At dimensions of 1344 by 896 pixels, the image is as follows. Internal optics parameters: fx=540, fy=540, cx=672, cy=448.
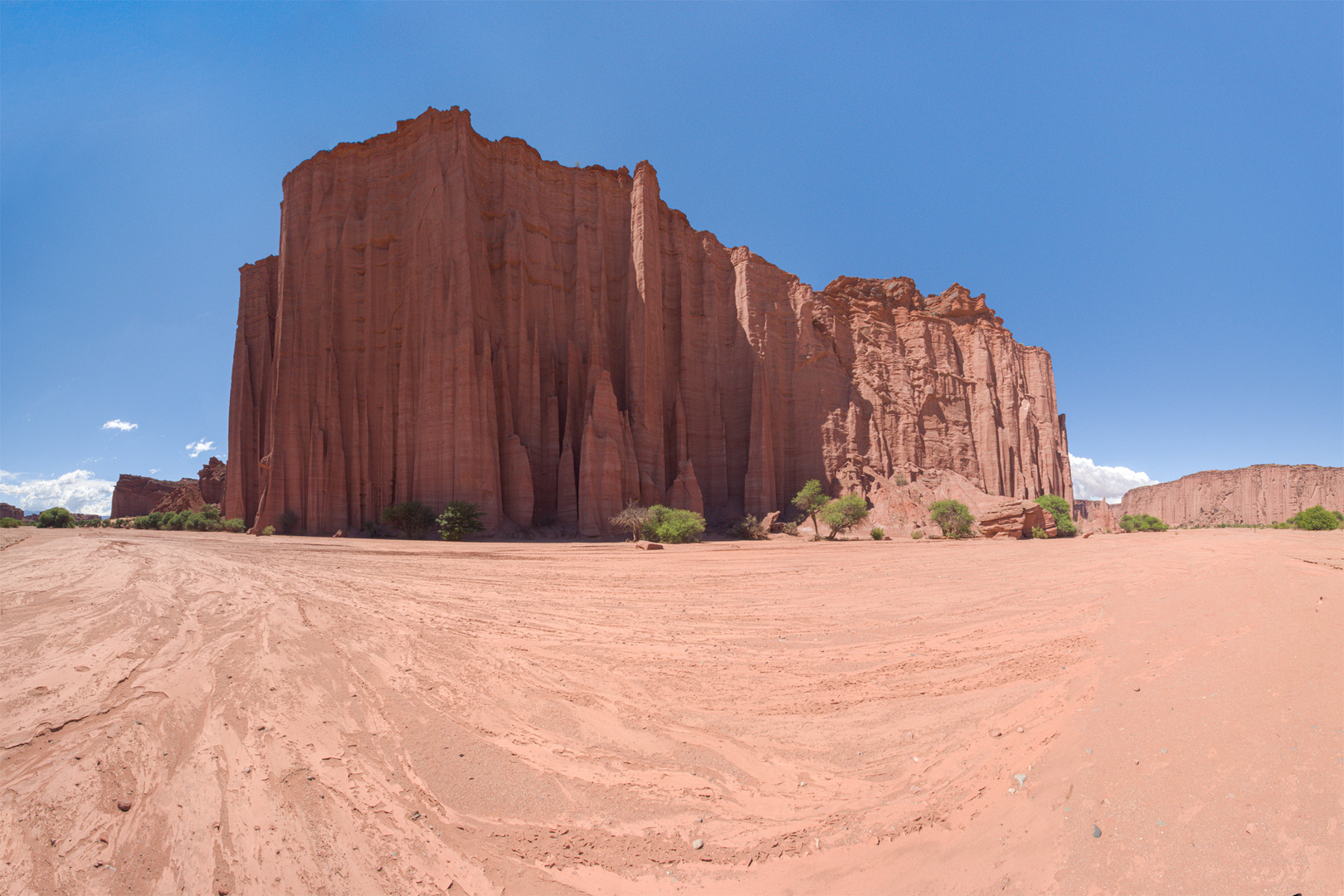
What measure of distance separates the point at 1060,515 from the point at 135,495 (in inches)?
3514

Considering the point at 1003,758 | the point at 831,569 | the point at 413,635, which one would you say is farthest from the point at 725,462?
the point at 1003,758

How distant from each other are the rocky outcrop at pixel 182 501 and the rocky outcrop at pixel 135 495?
10.8 feet

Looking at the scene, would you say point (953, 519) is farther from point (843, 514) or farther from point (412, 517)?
point (412, 517)

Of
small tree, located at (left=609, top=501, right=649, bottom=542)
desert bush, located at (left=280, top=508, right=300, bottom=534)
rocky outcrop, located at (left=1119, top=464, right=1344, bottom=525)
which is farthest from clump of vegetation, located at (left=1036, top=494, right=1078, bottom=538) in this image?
rocky outcrop, located at (left=1119, top=464, right=1344, bottom=525)

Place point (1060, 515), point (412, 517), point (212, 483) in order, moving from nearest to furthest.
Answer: point (412, 517), point (1060, 515), point (212, 483)

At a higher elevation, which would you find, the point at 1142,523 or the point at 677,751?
the point at 677,751

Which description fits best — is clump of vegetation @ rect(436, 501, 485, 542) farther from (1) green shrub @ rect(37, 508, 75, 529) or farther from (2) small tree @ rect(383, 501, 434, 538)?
(1) green shrub @ rect(37, 508, 75, 529)

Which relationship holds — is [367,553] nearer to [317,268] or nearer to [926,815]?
[926,815]

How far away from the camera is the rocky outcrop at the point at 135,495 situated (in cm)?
5634

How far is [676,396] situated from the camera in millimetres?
41469

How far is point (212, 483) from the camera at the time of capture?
55781mm

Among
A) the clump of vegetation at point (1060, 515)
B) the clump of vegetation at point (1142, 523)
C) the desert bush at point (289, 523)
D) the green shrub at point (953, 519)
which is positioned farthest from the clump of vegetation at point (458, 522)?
the clump of vegetation at point (1142, 523)

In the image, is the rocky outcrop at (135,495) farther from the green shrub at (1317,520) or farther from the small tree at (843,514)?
the green shrub at (1317,520)

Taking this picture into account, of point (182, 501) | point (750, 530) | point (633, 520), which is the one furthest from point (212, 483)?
point (750, 530)
